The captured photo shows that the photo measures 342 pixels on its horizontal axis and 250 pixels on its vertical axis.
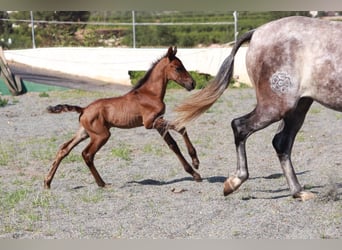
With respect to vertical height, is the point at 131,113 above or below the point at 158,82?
below

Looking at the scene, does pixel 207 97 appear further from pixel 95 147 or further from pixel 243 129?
pixel 95 147

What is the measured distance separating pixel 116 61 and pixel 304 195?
10593 millimetres

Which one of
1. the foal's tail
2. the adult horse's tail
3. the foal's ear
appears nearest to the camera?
the adult horse's tail

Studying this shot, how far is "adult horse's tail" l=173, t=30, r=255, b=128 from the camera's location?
5.79m

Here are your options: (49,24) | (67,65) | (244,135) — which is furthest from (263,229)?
(49,24)

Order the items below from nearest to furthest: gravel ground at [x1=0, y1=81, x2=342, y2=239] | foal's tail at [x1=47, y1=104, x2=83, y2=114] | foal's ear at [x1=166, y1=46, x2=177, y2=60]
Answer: gravel ground at [x1=0, y1=81, x2=342, y2=239] → foal's tail at [x1=47, y1=104, x2=83, y2=114] → foal's ear at [x1=166, y1=46, x2=177, y2=60]

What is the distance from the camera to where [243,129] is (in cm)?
564

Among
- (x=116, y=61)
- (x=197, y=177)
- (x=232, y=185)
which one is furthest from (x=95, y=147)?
(x=116, y=61)

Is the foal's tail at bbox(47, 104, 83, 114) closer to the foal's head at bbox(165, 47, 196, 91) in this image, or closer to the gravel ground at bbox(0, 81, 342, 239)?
the gravel ground at bbox(0, 81, 342, 239)

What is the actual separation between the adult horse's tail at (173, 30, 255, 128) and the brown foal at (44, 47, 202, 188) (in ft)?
1.01

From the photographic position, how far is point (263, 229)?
4.76m

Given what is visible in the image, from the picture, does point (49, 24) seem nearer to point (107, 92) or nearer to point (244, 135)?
point (107, 92)

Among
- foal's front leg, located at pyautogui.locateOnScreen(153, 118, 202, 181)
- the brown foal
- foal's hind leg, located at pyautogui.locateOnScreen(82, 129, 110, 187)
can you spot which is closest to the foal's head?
the brown foal

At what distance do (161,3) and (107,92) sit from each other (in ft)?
36.3
